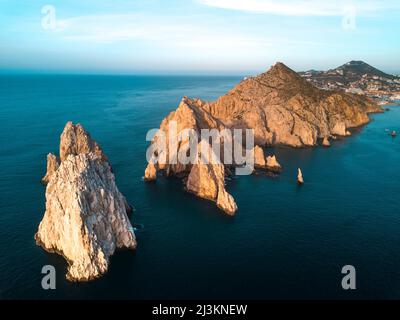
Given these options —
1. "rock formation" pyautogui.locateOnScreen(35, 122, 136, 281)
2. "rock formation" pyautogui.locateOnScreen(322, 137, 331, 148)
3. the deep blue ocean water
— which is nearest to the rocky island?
"rock formation" pyautogui.locateOnScreen(322, 137, 331, 148)

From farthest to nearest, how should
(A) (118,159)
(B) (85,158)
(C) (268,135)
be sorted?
1. (C) (268,135)
2. (A) (118,159)
3. (B) (85,158)

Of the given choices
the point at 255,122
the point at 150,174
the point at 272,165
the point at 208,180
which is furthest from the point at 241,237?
the point at 255,122

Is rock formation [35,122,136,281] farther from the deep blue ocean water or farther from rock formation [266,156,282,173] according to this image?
rock formation [266,156,282,173]

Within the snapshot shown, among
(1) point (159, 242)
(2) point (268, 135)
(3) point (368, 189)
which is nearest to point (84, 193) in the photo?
(1) point (159, 242)

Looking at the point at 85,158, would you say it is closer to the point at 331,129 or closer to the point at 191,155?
the point at 191,155

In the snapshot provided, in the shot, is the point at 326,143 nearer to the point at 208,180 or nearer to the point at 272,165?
the point at 272,165
